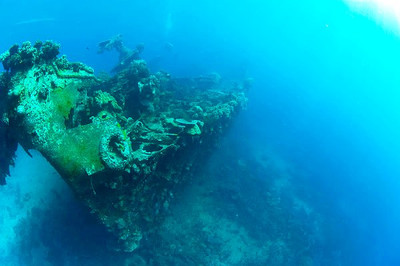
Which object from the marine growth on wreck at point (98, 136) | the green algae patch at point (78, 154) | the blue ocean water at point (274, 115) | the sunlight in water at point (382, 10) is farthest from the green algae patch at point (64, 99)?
the sunlight in water at point (382, 10)

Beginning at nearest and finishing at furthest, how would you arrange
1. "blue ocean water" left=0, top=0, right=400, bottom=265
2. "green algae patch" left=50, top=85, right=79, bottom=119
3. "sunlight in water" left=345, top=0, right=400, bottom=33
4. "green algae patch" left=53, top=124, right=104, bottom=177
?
"green algae patch" left=53, top=124, right=104, bottom=177 < "green algae patch" left=50, top=85, right=79, bottom=119 < "blue ocean water" left=0, top=0, right=400, bottom=265 < "sunlight in water" left=345, top=0, right=400, bottom=33

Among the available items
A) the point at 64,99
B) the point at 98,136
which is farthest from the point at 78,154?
the point at 64,99

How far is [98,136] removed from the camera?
6.67 metres

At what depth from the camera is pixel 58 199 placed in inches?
479

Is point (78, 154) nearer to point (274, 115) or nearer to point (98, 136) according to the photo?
point (98, 136)

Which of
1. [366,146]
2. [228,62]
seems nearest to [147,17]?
[228,62]

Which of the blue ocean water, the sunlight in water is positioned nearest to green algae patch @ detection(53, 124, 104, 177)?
the blue ocean water

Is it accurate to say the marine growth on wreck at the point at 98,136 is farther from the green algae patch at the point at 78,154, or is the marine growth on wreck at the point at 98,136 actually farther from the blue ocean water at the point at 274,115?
the blue ocean water at the point at 274,115

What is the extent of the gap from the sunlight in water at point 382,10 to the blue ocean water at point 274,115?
17513mm

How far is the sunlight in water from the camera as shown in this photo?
70375 mm

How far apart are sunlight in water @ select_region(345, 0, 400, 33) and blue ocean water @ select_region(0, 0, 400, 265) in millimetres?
17513

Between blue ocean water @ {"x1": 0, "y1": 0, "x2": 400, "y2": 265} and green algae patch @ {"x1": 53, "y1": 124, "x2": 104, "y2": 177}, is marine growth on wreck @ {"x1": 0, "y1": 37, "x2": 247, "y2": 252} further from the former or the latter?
blue ocean water @ {"x1": 0, "y1": 0, "x2": 400, "y2": 265}

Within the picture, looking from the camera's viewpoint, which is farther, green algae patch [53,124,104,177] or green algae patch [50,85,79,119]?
green algae patch [50,85,79,119]

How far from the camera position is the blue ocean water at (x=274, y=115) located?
1287 cm
